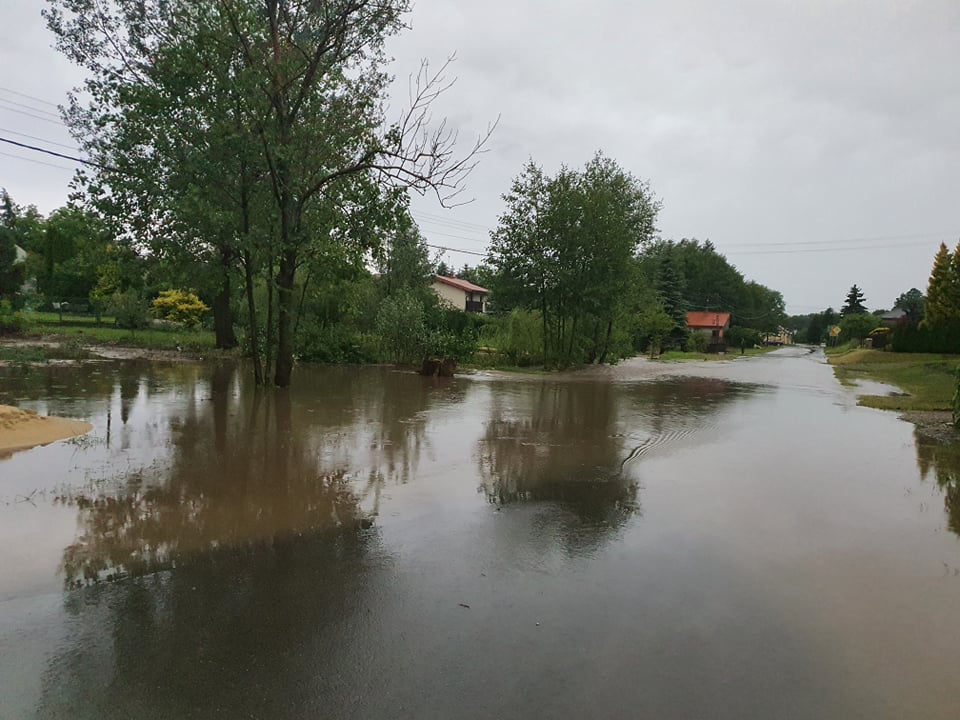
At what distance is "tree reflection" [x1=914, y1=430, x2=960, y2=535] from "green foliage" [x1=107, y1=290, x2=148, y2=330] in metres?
32.5

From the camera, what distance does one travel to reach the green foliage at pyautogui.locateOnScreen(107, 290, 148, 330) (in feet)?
103

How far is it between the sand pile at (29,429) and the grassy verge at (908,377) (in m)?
17.9

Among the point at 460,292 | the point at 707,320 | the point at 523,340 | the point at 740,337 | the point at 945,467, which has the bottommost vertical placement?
the point at 945,467

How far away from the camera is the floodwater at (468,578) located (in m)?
3.19

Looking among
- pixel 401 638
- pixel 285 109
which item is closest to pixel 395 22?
pixel 285 109

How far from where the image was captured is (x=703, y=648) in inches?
145

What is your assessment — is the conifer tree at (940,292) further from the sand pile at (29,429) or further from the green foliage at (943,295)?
the sand pile at (29,429)

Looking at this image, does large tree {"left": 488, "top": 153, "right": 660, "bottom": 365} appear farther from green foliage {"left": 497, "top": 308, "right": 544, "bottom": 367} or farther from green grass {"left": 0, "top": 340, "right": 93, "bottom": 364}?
green grass {"left": 0, "top": 340, "right": 93, "bottom": 364}

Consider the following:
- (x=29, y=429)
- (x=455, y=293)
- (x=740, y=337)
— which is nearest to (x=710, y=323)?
(x=740, y=337)

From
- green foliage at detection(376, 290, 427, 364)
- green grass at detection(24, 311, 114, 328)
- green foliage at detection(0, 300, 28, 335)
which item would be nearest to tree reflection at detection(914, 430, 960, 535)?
green foliage at detection(376, 290, 427, 364)

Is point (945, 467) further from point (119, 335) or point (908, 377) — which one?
point (119, 335)

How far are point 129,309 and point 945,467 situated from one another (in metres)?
33.7

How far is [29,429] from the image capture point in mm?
8633

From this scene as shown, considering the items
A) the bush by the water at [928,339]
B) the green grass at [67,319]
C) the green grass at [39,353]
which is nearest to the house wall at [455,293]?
the green grass at [67,319]
